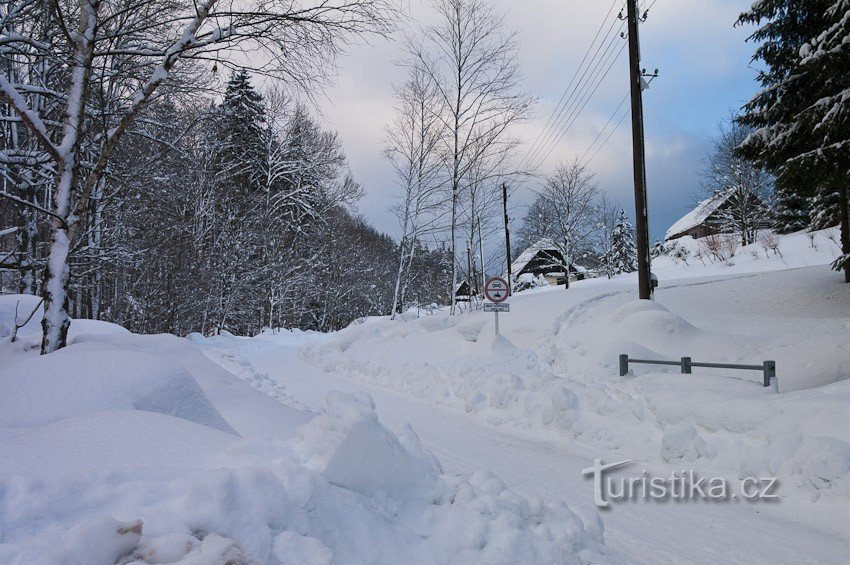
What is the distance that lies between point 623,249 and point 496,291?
44499 mm

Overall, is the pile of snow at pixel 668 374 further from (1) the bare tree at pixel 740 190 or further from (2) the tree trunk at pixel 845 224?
(1) the bare tree at pixel 740 190

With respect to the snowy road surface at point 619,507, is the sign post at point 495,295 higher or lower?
higher

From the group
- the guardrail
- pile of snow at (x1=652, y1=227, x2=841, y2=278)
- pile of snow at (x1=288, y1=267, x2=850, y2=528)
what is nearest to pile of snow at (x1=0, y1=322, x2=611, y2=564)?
pile of snow at (x1=288, y1=267, x2=850, y2=528)

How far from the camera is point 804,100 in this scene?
520 inches

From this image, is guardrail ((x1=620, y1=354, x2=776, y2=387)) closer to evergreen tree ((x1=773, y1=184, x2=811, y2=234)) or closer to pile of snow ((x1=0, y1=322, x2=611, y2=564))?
pile of snow ((x1=0, y1=322, x2=611, y2=564))

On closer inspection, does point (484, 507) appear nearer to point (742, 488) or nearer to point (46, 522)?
point (46, 522)

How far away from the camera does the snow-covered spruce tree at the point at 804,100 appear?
10.6m

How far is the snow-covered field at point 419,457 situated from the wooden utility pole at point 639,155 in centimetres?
208

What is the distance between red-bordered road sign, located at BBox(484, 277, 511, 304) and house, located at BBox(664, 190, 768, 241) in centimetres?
3700

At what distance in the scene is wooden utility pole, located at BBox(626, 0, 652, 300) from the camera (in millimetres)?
12195

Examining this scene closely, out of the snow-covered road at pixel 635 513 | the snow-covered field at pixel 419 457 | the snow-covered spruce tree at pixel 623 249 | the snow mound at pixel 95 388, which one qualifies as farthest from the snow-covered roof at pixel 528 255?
the snow mound at pixel 95 388

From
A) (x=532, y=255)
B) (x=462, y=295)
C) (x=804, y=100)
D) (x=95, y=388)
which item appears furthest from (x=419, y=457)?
(x=462, y=295)

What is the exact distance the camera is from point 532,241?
49719 millimetres

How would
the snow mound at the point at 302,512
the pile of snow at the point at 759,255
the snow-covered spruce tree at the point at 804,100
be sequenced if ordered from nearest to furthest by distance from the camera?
the snow mound at the point at 302,512 → the snow-covered spruce tree at the point at 804,100 → the pile of snow at the point at 759,255
